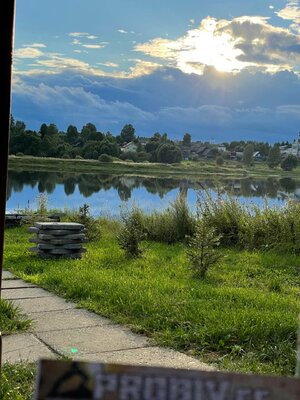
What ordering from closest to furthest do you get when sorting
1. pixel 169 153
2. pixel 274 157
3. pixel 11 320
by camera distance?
pixel 11 320
pixel 274 157
pixel 169 153

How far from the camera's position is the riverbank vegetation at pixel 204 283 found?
4.44 meters

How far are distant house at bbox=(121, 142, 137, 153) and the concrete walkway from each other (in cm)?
1768

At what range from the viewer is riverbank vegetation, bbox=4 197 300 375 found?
14.6 feet

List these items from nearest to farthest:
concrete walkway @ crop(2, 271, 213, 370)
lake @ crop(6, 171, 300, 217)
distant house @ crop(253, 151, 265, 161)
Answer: concrete walkway @ crop(2, 271, 213, 370) → lake @ crop(6, 171, 300, 217) → distant house @ crop(253, 151, 265, 161)

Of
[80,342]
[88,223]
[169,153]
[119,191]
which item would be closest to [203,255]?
[80,342]

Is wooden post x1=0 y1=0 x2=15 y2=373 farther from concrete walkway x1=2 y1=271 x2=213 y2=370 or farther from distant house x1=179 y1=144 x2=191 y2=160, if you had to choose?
distant house x1=179 y1=144 x2=191 y2=160

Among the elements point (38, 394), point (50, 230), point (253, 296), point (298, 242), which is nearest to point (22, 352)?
point (253, 296)

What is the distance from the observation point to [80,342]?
4379 millimetres

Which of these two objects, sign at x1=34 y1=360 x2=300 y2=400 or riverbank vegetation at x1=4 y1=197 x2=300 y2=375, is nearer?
sign at x1=34 y1=360 x2=300 y2=400

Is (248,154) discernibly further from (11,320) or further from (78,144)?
(11,320)

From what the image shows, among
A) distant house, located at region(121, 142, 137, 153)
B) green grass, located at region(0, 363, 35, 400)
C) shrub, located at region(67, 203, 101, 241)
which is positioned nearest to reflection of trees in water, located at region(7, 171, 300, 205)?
distant house, located at region(121, 142, 137, 153)

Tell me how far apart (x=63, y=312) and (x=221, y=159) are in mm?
16689

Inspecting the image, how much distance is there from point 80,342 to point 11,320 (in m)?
0.73

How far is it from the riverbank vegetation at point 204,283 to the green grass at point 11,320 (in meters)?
0.70
